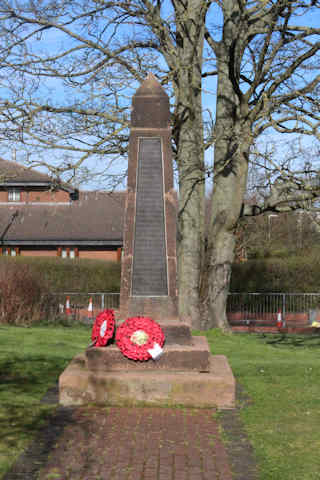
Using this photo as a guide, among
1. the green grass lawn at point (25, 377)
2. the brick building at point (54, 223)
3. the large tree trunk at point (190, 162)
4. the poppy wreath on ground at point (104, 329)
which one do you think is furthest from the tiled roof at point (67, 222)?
the poppy wreath on ground at point (104, 329)

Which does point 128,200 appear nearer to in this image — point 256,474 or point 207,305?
point 256,474

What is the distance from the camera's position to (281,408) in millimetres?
7562

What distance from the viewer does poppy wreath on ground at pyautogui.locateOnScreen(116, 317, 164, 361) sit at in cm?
768

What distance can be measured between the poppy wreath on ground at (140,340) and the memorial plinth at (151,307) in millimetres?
124

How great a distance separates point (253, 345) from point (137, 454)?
9343mm

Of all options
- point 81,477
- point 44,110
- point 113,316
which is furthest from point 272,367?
point 44,110

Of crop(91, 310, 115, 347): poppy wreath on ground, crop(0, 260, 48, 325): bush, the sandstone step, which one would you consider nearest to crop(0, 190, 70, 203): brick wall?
crop(0, 260, 48, 325): bush

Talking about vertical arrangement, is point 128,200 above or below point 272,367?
above

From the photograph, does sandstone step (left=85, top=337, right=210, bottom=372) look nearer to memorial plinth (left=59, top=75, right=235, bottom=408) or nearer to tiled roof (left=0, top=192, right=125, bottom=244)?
memorial plinth (left=59, top=75, right=235, bottom=408)

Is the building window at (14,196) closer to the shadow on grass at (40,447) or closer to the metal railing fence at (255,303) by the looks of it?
the metal railing fence at (255,303)

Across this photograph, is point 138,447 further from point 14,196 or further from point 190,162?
point 14,196

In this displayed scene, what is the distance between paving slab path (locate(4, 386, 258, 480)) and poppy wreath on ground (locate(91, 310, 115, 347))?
0.97m

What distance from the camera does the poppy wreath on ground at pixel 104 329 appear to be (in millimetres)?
7992

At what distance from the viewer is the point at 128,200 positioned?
29.4 ft
